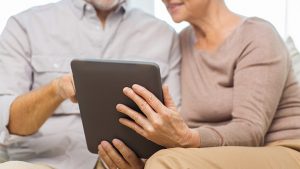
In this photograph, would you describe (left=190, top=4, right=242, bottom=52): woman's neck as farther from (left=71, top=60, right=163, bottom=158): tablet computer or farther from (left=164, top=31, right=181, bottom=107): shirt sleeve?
(left=71, top=60, right=163, bottom=158): tablet computer

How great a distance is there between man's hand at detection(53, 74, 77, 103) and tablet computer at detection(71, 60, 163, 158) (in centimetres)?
5

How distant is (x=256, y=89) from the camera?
121 centimetres

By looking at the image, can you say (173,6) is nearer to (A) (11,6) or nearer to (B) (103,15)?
(B) (103,15)

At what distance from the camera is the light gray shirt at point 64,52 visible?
1.37 m

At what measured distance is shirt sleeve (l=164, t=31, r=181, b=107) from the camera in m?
1.46

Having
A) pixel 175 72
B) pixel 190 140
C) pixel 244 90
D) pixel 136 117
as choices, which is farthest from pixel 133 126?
pixel 175 72

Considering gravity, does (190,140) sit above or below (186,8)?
below

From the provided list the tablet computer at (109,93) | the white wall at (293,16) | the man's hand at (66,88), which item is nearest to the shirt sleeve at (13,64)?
the man's hand at (66,88)

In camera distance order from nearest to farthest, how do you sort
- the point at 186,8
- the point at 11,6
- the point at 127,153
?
1. the point at 127,153
2. the point at 186,8
3. the point at 11,6

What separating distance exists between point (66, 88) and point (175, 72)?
41cm

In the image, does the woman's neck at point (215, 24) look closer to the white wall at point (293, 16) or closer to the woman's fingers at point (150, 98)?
the woman's fingers at point (150, 98)

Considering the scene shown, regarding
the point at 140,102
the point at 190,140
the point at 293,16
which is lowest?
the point at 293,16

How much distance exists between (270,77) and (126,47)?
48 cm

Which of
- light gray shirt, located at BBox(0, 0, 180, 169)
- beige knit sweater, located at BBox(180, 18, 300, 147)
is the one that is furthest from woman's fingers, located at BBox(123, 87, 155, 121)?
light gray shirt, located at BBox(0, 0, 180, 169)
